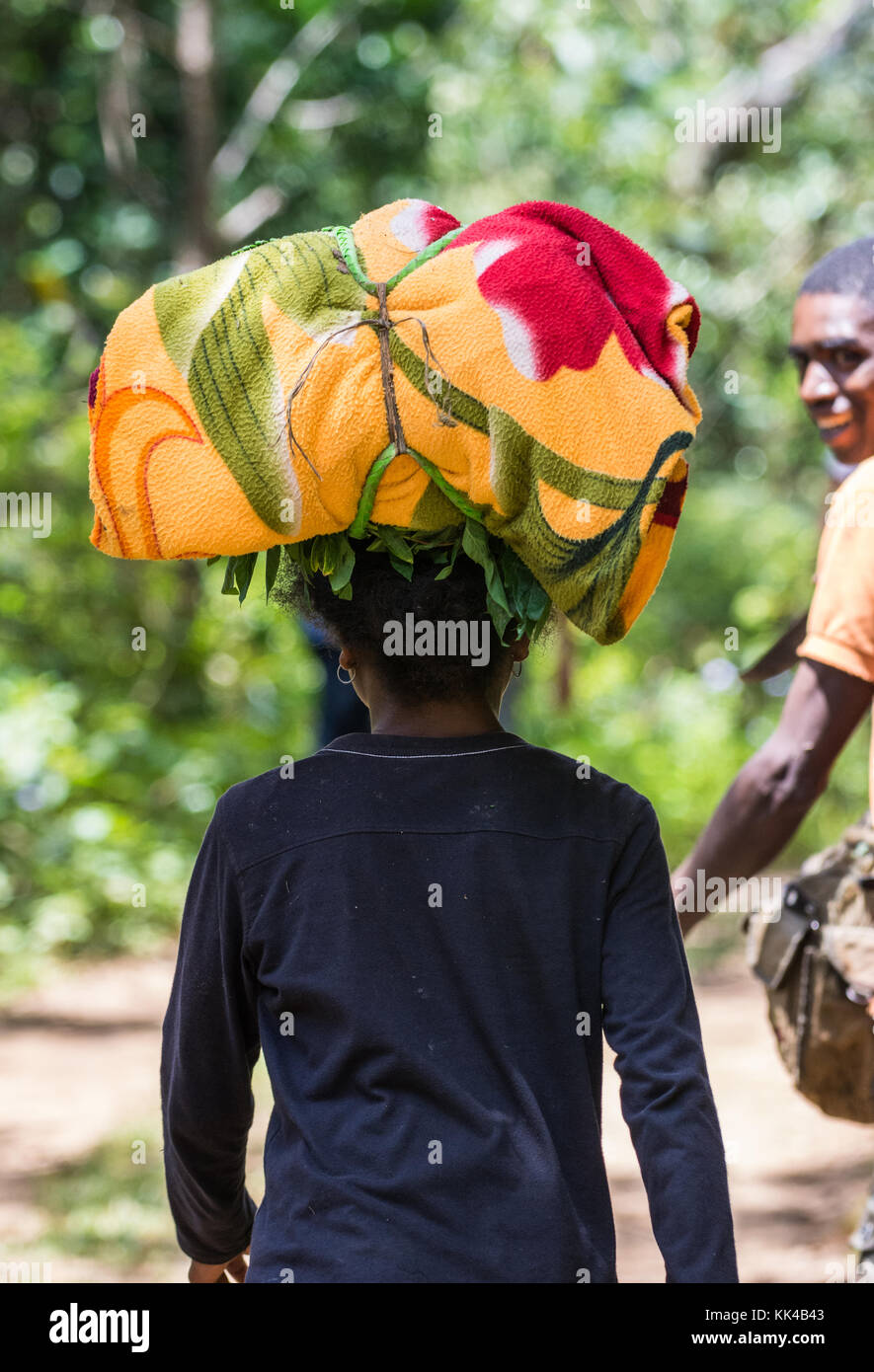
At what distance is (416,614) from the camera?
5.47ft

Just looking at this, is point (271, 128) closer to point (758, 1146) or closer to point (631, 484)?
point (758, 1146)

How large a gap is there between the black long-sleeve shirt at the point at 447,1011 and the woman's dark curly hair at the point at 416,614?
0.08m

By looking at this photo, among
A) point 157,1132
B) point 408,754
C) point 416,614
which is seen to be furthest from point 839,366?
point 157,1132

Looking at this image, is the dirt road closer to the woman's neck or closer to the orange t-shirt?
the orange t-shirt

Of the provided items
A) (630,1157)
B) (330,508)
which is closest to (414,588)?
(330,508)

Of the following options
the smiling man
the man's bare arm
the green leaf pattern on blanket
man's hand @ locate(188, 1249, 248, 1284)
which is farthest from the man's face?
man's hand @ locate(188, 1249, 248, 1284)

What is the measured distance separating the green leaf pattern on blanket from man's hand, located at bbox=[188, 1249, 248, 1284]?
3.15 ft

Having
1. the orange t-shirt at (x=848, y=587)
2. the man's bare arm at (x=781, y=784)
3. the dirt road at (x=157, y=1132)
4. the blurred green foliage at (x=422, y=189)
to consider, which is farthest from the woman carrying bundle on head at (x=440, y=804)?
the blurred green foliage at (x=422, y=189)

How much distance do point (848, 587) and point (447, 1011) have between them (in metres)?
1.15

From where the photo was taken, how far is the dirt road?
365cm

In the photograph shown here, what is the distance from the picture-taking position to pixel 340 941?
5.13ft

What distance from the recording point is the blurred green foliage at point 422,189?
→ 25.0ft
